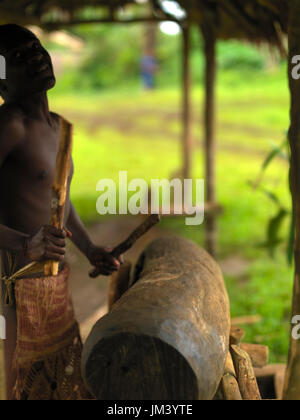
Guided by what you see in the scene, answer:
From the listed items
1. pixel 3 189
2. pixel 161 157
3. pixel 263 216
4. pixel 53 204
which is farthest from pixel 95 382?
pixel 161 157

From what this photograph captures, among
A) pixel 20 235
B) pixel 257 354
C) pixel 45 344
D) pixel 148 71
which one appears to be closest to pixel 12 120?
pixel 20 235

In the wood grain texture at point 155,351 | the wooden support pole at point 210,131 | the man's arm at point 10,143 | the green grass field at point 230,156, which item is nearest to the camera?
the wood grain texture at point 155,351

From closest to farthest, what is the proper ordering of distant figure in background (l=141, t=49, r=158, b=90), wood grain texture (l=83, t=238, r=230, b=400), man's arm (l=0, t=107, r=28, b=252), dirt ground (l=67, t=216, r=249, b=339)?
1. wood grain texture (l=83, t=238, r=230, b=400)
2. man's arm (l=0, t=107, r=28, b=252)
3. dirt ground (l=67, t=216, r=249, b=339)
4. distant figure in background (l=141, t=49, r=158, b=90)

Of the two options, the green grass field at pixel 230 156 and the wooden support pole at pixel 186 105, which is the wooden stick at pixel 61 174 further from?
the wooden support pole at pixel 186 105

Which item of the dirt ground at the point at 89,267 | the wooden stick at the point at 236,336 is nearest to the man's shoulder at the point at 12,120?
the wooden stick at the point at 236,336

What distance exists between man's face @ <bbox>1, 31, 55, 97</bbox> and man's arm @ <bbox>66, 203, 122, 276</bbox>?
499 mm

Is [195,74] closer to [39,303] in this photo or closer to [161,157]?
[161,157]

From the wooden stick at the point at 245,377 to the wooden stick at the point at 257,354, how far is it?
41 centimetres

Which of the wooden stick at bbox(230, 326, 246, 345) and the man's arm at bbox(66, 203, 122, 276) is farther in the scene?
the wooden stick at bbox(230, 326, 246, 345)

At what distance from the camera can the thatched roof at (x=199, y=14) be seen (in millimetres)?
3759

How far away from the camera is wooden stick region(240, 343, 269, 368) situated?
2.39 metres

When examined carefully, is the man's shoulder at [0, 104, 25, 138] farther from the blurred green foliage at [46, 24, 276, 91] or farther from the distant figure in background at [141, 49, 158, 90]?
the distant figure in background at [141, 49, 158, 90]

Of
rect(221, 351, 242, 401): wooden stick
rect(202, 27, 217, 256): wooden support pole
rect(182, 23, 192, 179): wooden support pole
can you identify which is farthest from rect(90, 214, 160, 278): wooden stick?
rect(182, 23, 192, 179): wooden support pole

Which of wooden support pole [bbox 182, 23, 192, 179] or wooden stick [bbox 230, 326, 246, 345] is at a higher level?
wooden support pole [bbox 182, 23, 192, 179]
